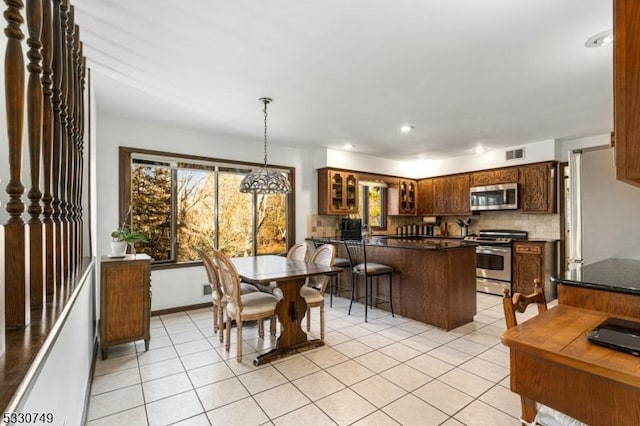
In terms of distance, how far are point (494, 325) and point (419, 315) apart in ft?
2.89

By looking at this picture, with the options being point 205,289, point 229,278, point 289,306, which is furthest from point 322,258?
point 205,289

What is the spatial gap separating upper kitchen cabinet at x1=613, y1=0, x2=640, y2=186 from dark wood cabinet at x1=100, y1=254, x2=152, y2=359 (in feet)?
11.2

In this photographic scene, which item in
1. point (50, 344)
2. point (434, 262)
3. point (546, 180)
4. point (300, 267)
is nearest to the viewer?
point (50, 344)

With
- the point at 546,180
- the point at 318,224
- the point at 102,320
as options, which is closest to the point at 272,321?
the point at 102,320

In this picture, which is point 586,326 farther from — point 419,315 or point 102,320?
point 102,320

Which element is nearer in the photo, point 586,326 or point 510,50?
point 586,326

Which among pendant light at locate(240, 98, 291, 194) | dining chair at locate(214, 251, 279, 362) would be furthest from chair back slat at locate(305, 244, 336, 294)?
pendant light at locate(240, 98, 291, 194)

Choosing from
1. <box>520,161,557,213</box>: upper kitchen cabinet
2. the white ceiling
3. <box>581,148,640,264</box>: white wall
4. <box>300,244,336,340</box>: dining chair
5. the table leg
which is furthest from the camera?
<box>520,161,557,213</box>: upper kitchen cabinet

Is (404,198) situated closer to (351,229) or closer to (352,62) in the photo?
(351,229)

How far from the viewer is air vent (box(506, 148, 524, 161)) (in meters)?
5.30

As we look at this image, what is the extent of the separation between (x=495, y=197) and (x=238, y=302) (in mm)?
4847

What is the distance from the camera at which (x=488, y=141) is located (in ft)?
16.8

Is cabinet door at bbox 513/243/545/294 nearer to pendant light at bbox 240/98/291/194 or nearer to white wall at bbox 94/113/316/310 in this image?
pendant light at bbox 240/98/291/194

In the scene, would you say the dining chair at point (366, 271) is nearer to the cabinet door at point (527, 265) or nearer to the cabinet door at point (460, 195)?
the cabinet door at point (527, 265)
